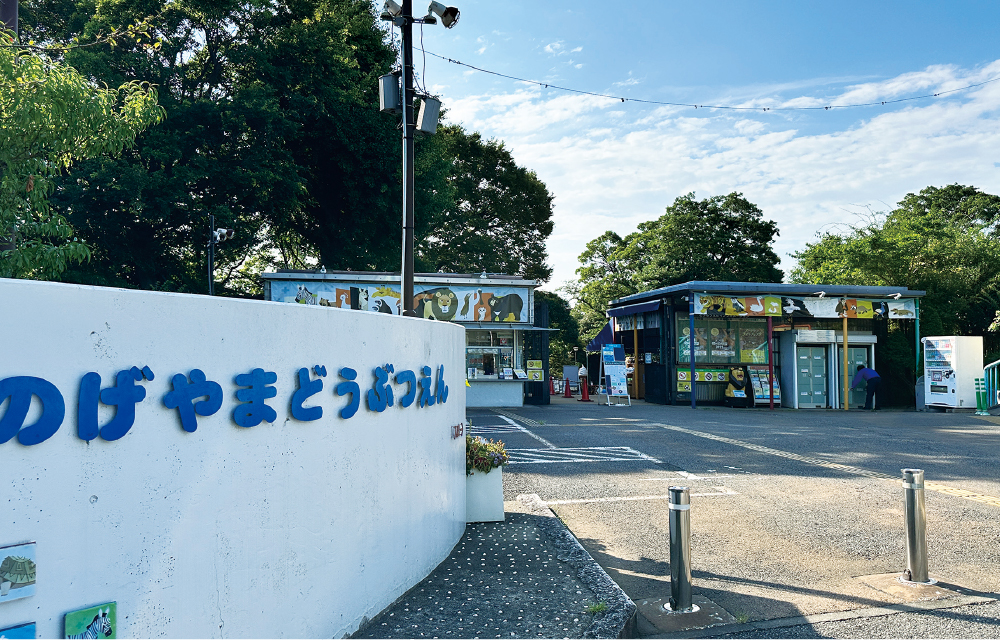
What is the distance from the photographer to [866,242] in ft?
86.6

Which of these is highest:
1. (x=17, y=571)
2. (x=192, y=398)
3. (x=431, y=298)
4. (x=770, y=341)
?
(x=431, y=298)

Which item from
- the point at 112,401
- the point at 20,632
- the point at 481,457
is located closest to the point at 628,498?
the point at 481,457

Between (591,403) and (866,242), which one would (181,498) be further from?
(866,242)

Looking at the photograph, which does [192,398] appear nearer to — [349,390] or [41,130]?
[349,390]

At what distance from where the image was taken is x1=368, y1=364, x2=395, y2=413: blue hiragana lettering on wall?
441cm

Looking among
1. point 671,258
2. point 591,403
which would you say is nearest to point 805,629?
point 591,403

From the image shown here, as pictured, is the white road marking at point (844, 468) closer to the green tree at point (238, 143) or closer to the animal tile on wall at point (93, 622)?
the animal tile on wall at point (93, 622)

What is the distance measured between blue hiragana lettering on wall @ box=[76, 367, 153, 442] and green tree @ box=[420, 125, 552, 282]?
3074cm

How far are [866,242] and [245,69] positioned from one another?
2348 cm

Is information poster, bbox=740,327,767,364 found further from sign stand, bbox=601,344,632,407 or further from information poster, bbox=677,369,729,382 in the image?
sign stand, bbox=601,344,632,407

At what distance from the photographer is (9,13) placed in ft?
23.4

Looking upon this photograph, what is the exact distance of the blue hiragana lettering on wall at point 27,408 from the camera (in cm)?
232

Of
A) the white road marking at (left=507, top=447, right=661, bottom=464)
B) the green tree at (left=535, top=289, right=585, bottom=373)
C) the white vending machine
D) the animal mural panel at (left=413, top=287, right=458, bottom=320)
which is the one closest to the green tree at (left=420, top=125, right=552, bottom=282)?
the green tree at (left=535, top=289, right=585, bottom=373)

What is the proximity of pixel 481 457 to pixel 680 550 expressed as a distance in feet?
8.54
